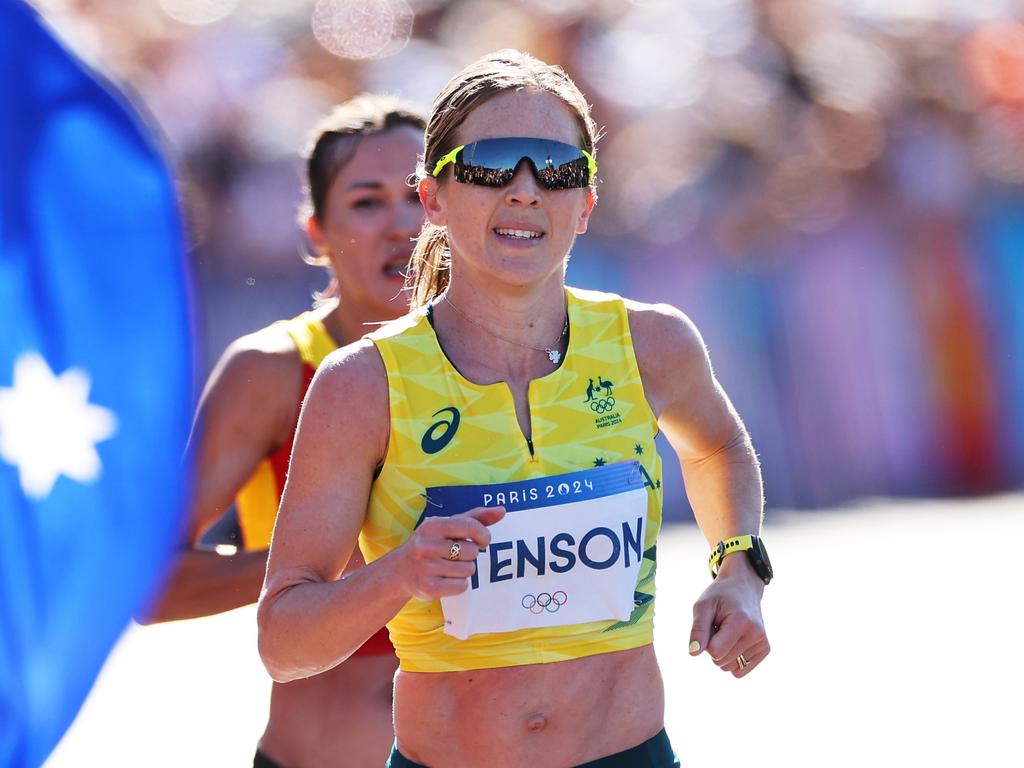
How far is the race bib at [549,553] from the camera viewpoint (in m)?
2.29

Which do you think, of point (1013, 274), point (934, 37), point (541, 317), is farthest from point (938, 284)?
point (541, 317)

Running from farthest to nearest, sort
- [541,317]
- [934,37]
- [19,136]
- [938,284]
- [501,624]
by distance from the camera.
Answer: [934,37] → [938,284] → [19,136] → [541,317] → [501,624]

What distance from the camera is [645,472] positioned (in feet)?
8.00

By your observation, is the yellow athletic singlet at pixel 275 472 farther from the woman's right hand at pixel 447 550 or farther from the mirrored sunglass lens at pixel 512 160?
the woman's right hand at pixel 447 550

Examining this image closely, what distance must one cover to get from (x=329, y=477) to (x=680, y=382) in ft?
2.17

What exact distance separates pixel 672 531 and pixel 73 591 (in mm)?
5119

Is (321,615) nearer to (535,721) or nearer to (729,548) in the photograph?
(535,721)

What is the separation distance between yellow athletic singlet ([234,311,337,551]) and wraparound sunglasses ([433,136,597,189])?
1013mm

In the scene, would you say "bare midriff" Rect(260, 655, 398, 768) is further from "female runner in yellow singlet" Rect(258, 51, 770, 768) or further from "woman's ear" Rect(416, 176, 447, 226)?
"woman's ear" Rect(416, 176, 447, 226)

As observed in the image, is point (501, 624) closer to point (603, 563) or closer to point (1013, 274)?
point (603, 563)

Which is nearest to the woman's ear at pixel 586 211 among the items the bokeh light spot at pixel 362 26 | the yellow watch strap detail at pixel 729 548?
the yellow watch strap detail at pixel 729 548

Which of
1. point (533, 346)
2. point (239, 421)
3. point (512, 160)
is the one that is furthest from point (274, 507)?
point (512, 160)

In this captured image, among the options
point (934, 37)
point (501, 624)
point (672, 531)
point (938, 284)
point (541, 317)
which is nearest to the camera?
point (501, 624)

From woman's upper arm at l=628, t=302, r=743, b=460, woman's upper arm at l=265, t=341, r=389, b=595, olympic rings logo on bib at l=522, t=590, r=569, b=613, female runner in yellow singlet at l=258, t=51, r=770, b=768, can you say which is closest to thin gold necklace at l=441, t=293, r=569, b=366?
female runner in yellow singlet at l=258, t=51, r=770, b=768
